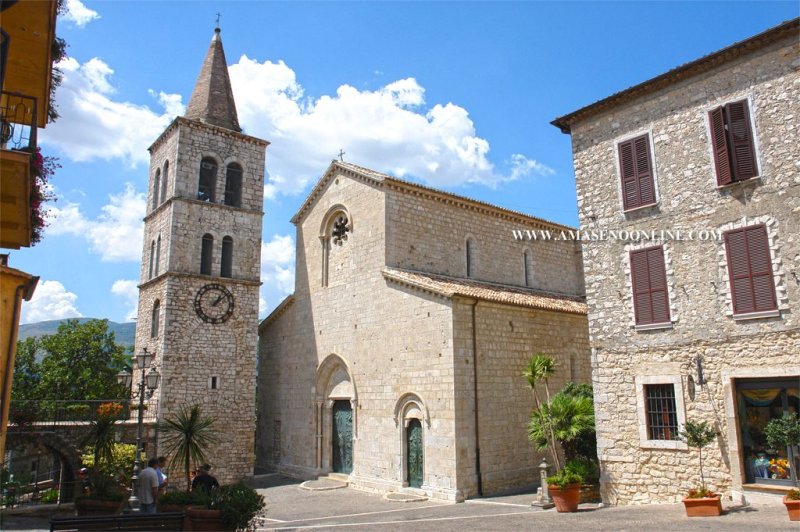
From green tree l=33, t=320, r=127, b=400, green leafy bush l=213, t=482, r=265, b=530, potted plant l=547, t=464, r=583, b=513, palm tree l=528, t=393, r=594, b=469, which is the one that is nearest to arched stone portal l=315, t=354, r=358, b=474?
palm tree l=528, t=393, r=594, b=469

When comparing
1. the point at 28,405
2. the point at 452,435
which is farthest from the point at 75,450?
the point at 452,435

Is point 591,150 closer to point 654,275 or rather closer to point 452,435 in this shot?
point 654,275

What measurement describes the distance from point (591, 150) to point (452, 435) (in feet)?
29.7

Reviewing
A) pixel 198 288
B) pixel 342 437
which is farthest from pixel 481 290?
pixel 198 288

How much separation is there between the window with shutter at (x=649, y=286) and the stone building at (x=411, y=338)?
5770 millimetres

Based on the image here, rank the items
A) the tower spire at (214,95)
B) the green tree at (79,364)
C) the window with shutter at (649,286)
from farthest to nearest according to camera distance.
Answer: the green tree at (79,364) → the tower spire at (214,95) → the window with shutter at (649,286)

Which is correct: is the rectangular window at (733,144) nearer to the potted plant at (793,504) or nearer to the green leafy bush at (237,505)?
the potted plant at (793,504)

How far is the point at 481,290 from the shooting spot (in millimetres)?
20953

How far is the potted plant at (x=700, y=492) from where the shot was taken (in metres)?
11.2

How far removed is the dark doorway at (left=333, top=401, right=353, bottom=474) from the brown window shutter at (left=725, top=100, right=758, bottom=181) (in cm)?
1510

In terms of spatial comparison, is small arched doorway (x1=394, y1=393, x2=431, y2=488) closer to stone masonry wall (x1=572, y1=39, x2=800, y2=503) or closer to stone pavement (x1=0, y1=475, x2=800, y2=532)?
stone pavement (x1=0, y1=475, x2=800, y2=532)

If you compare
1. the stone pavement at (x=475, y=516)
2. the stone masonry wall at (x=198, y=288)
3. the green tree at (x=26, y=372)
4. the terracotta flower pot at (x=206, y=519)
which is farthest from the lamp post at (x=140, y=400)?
the green tree at (x=26, y=372)

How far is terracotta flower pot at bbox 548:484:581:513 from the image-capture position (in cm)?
1398

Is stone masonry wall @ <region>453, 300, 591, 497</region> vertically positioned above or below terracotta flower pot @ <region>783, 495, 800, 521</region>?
above
